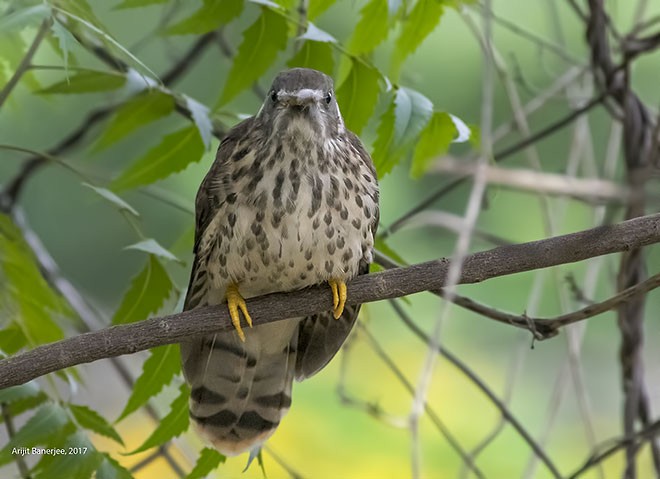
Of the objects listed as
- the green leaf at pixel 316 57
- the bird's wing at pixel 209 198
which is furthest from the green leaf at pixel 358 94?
the bird's wing at pixel 209 198

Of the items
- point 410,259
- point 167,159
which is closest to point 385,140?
point 167,159

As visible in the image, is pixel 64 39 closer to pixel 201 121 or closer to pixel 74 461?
pixel 201 121

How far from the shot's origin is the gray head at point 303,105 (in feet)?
7.31

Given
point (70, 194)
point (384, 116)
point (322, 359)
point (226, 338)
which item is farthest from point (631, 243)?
point (70, 194)

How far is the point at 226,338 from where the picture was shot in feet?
8.87

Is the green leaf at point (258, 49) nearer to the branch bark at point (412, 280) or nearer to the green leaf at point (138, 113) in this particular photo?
the green leaf at point (138, 113)

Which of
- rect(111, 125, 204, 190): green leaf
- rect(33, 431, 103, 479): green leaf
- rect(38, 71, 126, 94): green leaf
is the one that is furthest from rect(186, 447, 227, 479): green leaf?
rect(38, 71, 126, 94): green leaf

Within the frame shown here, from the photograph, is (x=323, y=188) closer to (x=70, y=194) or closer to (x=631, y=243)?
(x=631, y=243)

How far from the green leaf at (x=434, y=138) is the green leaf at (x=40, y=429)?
986 millimetres

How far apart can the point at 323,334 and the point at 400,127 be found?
79cm

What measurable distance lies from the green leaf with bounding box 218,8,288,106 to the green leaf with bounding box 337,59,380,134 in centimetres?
18

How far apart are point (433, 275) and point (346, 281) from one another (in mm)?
397

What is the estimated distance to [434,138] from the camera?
2.29 meters

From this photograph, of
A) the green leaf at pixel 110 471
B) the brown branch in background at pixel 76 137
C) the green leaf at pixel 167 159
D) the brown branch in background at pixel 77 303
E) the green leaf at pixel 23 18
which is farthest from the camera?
the brown branch in background at pixel 76 137
